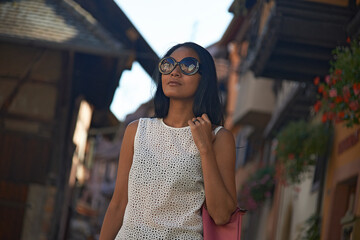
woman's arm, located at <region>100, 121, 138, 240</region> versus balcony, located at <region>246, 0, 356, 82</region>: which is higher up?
balcony, located at <region>246, 0, 356, 82</region>

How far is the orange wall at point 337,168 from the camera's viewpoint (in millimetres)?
9035

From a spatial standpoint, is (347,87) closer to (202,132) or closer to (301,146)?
(202,132)

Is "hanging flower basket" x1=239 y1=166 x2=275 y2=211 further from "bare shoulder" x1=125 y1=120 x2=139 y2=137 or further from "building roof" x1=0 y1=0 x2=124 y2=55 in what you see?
"bare shoulder" x1=125 y1=120 x2=139 y2=137

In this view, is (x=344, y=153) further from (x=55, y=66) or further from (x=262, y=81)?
(x=262, y=81)

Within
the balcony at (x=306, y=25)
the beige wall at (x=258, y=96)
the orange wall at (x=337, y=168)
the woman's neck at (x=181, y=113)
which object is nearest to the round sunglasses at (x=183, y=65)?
the woman's neck at (x=181, y=113)

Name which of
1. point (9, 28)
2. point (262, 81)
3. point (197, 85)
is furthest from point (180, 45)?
point (262, 81)

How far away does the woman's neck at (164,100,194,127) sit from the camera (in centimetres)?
413

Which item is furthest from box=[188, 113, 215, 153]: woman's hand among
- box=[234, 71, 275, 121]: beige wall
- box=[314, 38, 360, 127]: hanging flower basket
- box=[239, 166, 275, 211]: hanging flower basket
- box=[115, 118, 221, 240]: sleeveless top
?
box=[234, 71, 275, 121]: beige wall

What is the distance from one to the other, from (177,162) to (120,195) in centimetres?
41

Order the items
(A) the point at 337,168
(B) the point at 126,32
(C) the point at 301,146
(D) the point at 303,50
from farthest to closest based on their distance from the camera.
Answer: (B) the point at 126,32 → (C) the point at 301,146 → (D) the point at 303,50 → (A) the point at 337,168

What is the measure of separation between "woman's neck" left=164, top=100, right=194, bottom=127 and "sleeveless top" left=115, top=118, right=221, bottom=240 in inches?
5.1

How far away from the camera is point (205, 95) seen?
409 cm

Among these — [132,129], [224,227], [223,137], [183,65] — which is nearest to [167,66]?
[183,65]

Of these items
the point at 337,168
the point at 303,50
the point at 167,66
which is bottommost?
the point at 337,168
